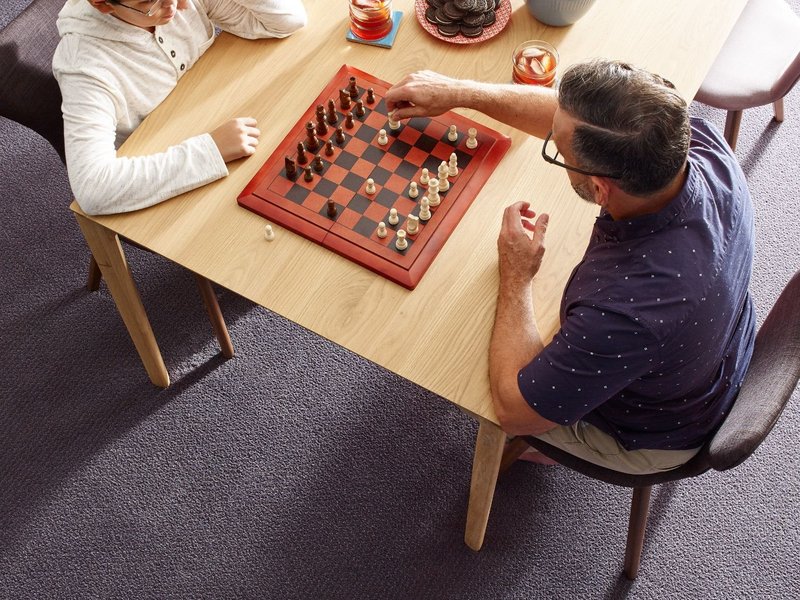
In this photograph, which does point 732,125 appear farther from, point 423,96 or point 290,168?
point 290,168

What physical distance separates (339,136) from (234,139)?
235mm

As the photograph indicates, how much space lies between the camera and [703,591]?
2301 mm

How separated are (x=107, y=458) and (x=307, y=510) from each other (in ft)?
2.00

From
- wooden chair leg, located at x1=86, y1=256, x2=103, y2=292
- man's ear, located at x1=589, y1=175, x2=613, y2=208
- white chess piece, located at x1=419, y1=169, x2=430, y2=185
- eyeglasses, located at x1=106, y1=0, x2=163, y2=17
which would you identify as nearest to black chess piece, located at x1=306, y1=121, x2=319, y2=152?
white chess piece, located at x1=419, y1=169, x2=430, y2=185

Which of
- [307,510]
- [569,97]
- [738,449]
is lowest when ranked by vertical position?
[307,510]

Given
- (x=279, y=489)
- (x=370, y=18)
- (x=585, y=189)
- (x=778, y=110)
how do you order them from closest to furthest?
(x=585, y=189) → (x=370, y=18) → (x=279, y=489) → (x=778, y=110)

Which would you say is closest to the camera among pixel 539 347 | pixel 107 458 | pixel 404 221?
pixel 539 347

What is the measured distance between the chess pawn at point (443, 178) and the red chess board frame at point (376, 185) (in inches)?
0.6

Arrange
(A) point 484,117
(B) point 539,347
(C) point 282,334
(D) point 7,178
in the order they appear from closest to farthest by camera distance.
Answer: (B) point 539,347, (A) point 484,117, (C) point 282,334, (D) point 7,178

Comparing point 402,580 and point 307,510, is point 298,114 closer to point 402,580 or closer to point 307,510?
point 307,510

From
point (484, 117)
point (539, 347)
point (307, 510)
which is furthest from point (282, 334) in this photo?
point (539, 347)

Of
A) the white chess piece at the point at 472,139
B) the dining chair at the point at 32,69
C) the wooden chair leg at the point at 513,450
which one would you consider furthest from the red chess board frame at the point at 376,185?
the wooden chair leg at the point at 513,450

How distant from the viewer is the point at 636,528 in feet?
7.14

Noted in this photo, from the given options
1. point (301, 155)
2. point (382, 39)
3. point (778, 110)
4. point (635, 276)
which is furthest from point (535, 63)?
point (778, 110)
